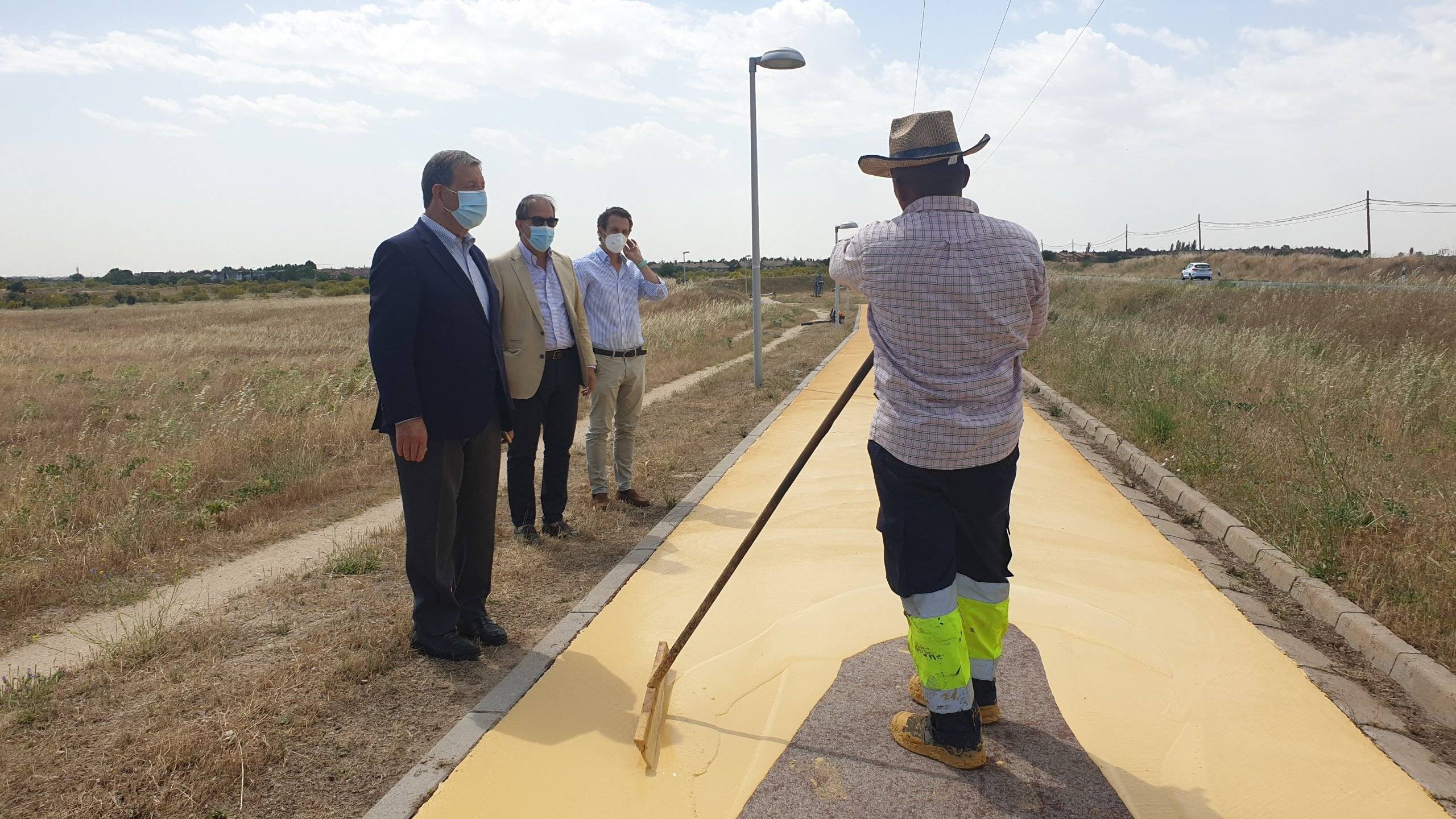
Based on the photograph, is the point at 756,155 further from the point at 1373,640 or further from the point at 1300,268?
the point at 1300,268

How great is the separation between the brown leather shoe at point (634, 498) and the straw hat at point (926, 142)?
4.20m

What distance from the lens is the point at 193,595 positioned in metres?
5.16

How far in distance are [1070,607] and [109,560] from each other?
565cm

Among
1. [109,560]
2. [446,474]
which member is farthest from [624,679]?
[109,560]

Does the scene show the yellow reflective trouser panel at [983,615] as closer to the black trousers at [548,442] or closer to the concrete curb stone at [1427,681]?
the concrete curb stone at [1427,681]

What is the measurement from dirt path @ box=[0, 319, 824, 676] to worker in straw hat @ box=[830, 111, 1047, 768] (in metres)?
3.57

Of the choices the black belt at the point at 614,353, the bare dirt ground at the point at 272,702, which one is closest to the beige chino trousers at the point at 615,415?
the black belt at the point at 614,353

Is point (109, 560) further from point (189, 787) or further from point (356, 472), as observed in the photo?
point (189, 787)

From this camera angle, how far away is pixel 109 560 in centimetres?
563

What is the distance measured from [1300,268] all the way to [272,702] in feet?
177

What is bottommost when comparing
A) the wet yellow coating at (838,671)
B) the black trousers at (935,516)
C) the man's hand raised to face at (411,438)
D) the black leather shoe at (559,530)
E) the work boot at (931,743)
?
the wet yellow coating at (838,671)

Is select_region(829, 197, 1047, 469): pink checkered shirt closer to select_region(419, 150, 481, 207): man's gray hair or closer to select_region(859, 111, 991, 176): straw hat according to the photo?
select_region(859, 111, 991, 176): straw hat

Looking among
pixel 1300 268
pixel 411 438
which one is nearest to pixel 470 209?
pixel 411 438

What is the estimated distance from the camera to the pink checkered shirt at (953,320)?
2.77m
